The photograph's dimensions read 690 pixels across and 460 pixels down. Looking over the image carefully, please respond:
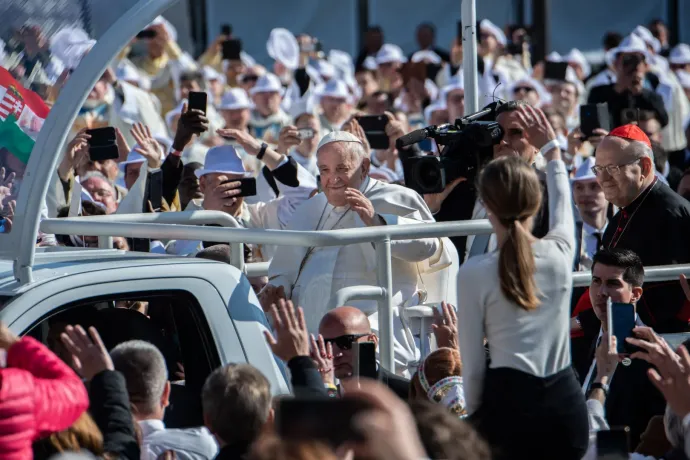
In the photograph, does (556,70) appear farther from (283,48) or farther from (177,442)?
(177,442)

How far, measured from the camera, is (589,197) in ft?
28.6

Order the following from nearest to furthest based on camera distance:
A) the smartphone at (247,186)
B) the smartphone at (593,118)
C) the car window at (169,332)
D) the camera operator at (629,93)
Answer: the car window at (169,332) < the smartphone at (247,186) < the smartphone at (593,118) < the camera operator at (629,93)

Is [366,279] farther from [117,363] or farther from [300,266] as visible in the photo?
[117,363]

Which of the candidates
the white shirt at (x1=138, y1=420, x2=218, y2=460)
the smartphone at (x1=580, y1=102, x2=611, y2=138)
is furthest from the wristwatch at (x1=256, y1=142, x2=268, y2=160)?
the white shirt at (x1=138, y1=420, x2=218, y2=460)

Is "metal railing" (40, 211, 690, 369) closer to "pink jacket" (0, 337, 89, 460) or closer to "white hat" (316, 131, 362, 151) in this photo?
"pink jacket" (0, 337, 89, 460)

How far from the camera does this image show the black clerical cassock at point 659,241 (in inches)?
241

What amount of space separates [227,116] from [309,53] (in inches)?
237

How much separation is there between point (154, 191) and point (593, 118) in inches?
119

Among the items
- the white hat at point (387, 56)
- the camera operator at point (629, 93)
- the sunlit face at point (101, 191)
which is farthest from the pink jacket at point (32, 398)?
the white hat at point (387, 56)

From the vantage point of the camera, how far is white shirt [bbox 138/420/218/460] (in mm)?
4070

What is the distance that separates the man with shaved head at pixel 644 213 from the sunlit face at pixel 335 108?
6.37 metres

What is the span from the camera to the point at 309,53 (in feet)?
57.2

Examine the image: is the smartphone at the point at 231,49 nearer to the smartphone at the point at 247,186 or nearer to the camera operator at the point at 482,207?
the smartphone at the point at 247,186

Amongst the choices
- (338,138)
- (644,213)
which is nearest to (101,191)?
(338,138)
